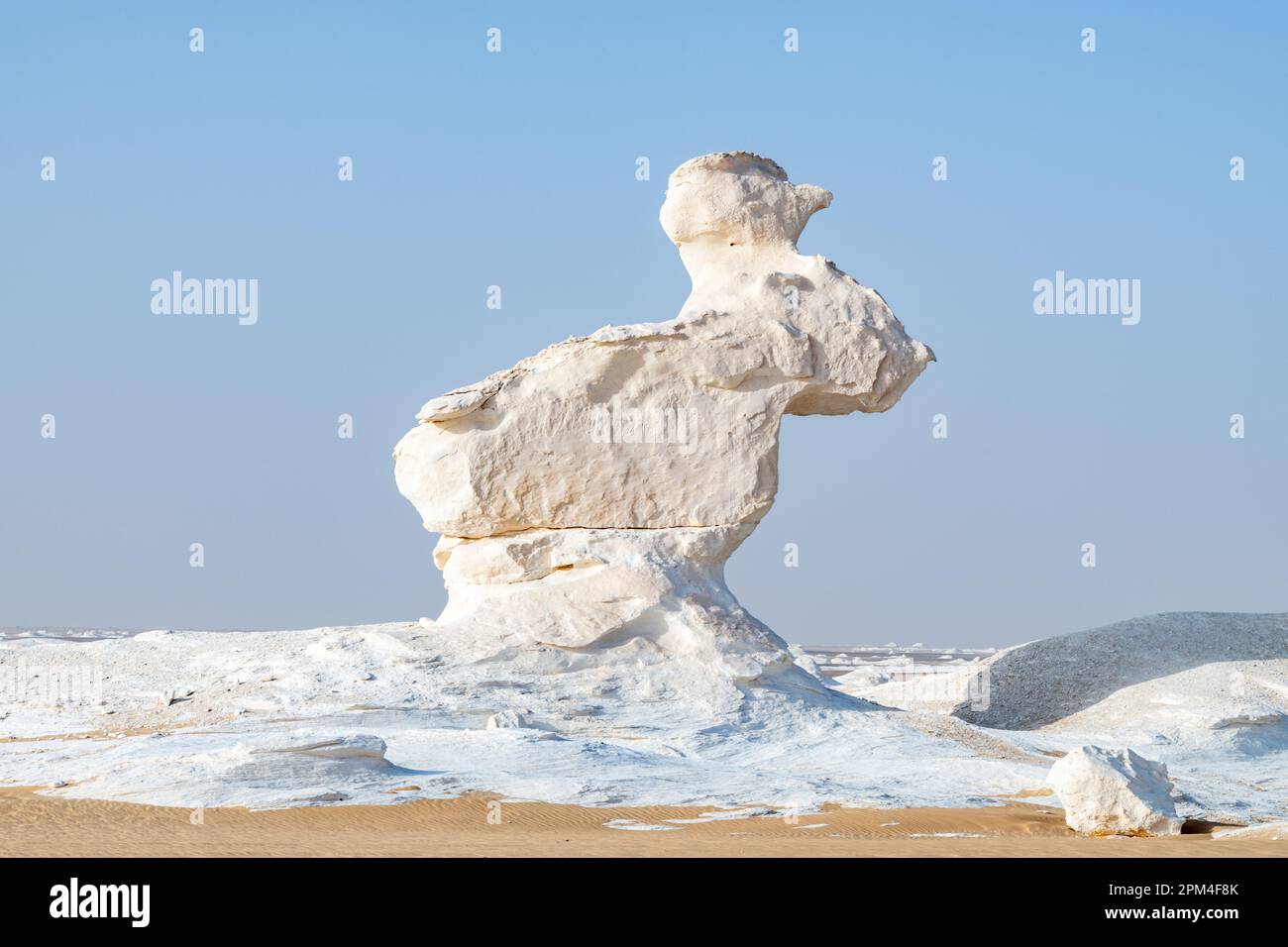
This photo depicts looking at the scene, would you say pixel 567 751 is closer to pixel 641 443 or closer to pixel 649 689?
pixel 649 689

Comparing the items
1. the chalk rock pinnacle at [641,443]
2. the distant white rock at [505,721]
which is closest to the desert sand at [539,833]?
the distant white rock at [505,721]

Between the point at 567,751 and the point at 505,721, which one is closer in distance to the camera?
the point at 567,751

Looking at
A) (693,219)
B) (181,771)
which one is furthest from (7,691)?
(693,219)

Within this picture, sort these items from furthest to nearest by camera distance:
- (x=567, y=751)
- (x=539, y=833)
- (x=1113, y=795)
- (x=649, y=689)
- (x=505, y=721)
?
(x=649, y=689) → (x=505, y=721) → (x=567, y=751) → (x=1113, y=795) → (x=539, y=833)

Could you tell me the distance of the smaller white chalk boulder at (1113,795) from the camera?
1159 cm

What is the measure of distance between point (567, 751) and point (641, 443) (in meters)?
5.02

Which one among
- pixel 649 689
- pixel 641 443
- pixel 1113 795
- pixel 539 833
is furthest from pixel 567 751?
pixel 641 443

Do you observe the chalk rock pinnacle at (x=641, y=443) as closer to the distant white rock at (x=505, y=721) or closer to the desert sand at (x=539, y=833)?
the distant white rock at (x=505, y=721)

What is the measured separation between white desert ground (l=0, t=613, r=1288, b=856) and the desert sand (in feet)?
0.12

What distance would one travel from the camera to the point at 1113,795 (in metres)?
11.6

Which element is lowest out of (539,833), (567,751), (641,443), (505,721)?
(539,833)

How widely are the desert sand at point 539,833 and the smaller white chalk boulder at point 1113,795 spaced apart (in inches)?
9.4
